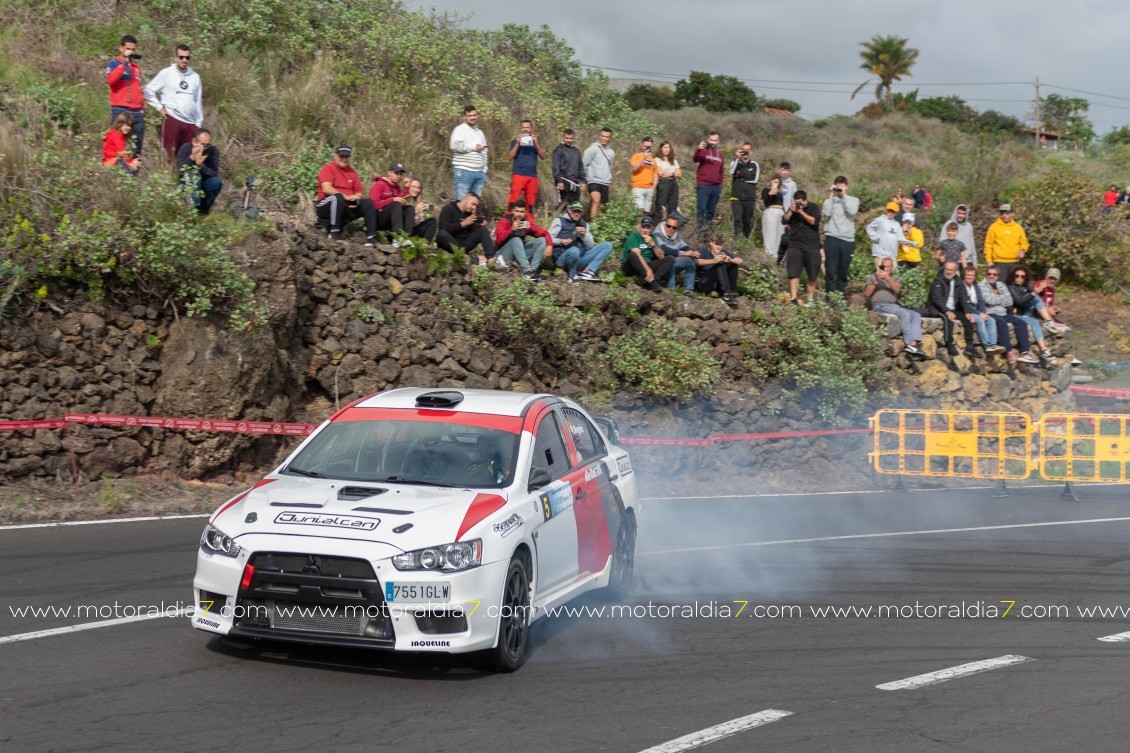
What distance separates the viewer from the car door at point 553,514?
7984 millimetres

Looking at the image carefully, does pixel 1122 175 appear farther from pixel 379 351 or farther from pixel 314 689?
pixel 314 689

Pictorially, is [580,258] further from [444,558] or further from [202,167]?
[444,558]

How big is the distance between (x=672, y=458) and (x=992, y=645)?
31.4 feet

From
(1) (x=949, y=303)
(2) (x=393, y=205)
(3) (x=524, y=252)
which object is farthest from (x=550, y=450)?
(1) (x=949, y=303)

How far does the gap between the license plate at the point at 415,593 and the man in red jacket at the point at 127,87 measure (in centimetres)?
1159

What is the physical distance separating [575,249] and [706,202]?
13.6 feet

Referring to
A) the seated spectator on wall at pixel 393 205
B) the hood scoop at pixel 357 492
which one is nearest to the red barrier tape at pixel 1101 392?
the seated spectator on wall at pixel 393 205

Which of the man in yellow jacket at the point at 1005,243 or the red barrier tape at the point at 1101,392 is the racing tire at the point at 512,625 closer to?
the man in yellow jacket at the point at 1005,243

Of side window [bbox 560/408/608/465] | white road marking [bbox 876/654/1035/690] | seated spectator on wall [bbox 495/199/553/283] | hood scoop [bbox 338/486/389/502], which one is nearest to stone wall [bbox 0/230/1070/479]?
seated spectator on wall [bbox 495/199/553/283]

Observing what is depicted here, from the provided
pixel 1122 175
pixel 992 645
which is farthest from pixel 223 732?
pixel 1122 175

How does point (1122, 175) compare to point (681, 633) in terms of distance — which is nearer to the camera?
point (681, 633)

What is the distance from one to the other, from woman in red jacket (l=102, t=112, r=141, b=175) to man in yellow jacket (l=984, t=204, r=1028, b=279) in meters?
16.3

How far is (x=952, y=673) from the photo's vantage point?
7902 millimetres

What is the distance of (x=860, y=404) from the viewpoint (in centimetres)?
2017
